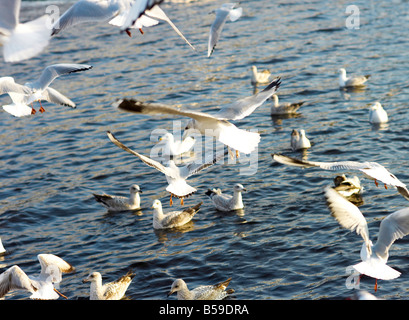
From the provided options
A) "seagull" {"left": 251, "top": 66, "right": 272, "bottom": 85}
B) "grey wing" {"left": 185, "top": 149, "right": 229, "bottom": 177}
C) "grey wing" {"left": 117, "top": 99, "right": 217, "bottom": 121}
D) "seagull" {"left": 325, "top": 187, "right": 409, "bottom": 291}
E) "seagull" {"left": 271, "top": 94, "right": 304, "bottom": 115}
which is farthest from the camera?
"seagull" {"left": 251, "top": 66, "right": 272, "bottom": 85}

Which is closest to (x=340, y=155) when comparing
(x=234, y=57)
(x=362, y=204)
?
(x=362, y=204)

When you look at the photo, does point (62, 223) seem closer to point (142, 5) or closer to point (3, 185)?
point (3, 185)

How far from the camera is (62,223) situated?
45.9ft

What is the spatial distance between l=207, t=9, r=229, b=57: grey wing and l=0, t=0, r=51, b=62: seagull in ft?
14.0

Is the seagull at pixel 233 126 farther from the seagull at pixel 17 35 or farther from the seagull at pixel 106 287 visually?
the seagull at pixel 106 287

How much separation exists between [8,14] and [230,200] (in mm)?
5873

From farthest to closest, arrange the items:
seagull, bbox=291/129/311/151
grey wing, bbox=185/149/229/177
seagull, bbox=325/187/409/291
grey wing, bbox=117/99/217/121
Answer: seagull, bbox=291/129/311/151
grey wing, bbox=185/149/229/177
seagull, bbox=325/187/409/291
grey wing, bbox=117/99/217/121

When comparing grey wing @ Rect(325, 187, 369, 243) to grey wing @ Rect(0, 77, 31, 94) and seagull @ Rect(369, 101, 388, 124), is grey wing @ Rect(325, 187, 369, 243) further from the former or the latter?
seagull @ Rect(369, 101, 388, 124)

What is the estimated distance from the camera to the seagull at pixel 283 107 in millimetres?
18547

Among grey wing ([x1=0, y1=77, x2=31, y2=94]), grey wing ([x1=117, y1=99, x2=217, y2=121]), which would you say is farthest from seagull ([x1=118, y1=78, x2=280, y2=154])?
grey wing ([x1=0, y1=77, x2=31, y2=94])

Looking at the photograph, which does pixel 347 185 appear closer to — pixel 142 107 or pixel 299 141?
pixel 299 141

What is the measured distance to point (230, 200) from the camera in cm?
1361

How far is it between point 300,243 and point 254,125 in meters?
6.88

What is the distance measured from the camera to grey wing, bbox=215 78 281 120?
32.6 feet
